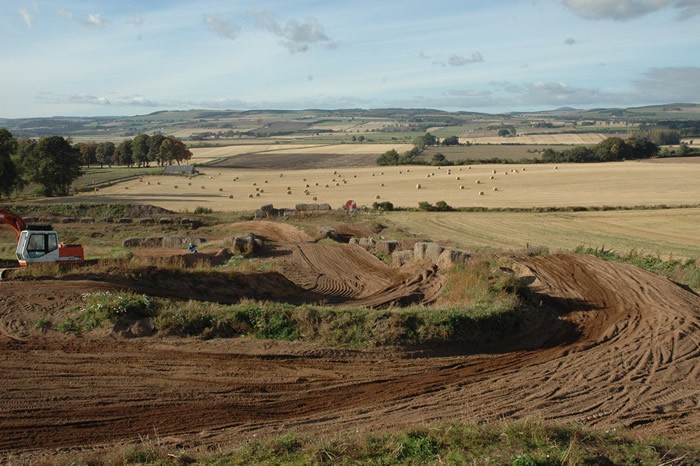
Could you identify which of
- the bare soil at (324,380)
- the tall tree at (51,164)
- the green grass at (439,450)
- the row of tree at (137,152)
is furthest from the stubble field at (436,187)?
the green grass at (439,450)

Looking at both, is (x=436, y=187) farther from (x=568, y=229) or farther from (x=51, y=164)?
(x=51, y=164)

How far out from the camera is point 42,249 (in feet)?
78.3

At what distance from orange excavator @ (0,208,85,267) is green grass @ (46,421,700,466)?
15794 millimetres

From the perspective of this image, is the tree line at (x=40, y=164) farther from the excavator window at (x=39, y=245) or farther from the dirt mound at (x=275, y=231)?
the excavator window at (x=39, y=245)

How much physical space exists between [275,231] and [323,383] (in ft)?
87.0

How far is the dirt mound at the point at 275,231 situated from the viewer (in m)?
36.7

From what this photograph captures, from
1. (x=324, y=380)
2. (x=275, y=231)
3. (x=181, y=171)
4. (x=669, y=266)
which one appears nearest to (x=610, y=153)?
(x=181, y=171)

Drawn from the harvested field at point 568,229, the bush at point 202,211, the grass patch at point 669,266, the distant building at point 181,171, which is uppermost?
the distant building at point 181,171

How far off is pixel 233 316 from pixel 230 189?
5826 centimetres

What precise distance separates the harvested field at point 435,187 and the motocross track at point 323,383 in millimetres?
39464

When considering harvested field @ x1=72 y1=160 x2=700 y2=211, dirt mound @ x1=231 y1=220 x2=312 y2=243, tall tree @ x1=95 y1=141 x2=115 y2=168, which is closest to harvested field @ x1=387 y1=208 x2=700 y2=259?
harvested field @ x1=72 y1=160 x2=700 y2=211

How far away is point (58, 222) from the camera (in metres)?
44.0

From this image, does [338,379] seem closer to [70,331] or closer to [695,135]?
[70,331]

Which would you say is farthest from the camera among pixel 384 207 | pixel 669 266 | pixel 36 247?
pixel 384 207
